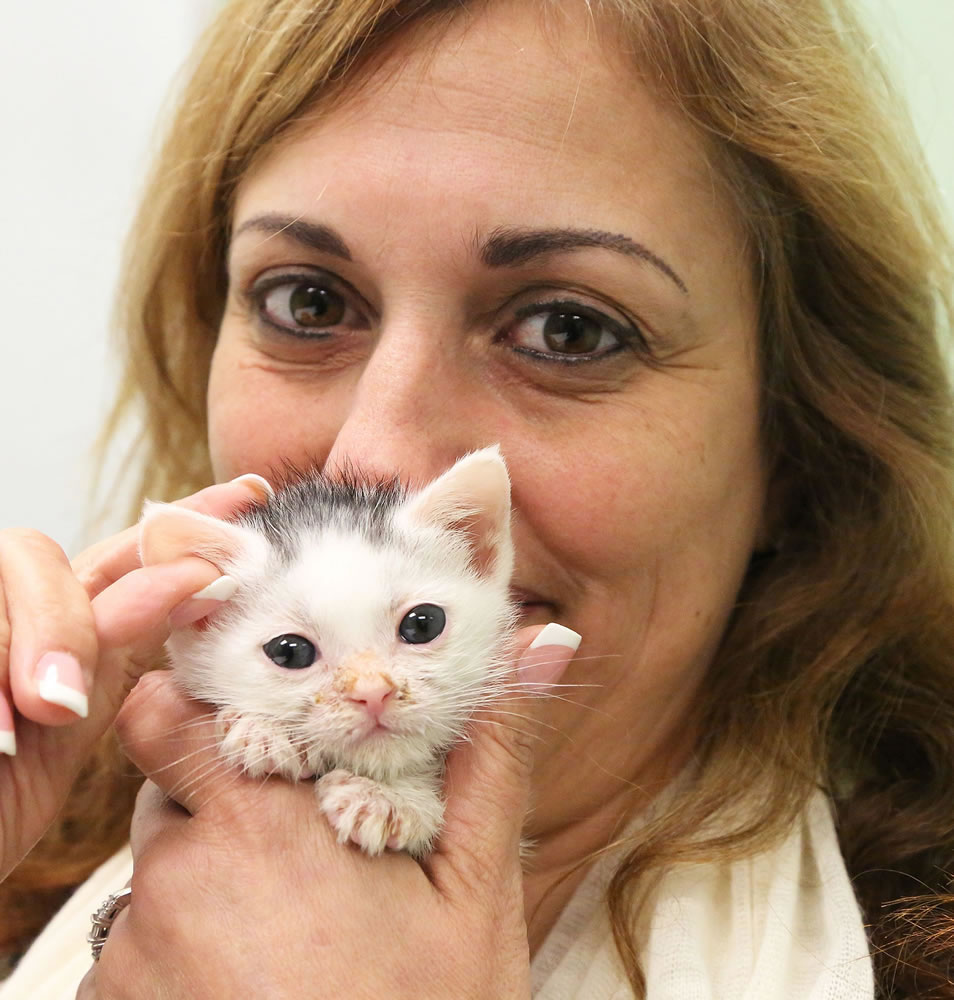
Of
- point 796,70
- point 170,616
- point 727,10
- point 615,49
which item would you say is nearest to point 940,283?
point 796,70

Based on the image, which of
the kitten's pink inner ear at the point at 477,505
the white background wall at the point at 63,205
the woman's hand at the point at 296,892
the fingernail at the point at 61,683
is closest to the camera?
the fingernail at the point at 61,683

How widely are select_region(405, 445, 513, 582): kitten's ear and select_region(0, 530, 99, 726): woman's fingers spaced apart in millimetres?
430

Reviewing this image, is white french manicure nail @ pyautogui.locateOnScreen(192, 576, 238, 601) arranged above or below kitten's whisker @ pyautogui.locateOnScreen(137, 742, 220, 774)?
above

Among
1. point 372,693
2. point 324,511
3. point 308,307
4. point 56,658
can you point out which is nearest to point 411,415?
point 324,511

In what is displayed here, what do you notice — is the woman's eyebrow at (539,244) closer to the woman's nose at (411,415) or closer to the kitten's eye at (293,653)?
the woman's nose at (411,415)

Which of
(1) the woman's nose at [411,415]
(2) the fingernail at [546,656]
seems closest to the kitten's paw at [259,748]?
(2) the fingernail at [546,656]

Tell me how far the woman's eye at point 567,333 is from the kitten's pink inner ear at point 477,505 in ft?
1.20

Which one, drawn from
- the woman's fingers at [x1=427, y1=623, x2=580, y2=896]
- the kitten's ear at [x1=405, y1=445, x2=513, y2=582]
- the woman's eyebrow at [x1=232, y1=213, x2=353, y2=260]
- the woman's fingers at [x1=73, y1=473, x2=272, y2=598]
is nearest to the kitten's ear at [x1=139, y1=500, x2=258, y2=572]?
the woman's fingers at [x1=73, y1=473, x2=272, y2=598]

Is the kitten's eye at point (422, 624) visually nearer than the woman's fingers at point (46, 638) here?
No

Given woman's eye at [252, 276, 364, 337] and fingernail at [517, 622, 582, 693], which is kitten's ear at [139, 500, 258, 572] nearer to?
fingernail at [517, 622, 582, 693]

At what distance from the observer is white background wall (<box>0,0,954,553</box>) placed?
3479 millimetres

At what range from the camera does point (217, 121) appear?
1.97 meters

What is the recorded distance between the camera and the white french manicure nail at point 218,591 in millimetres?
1230

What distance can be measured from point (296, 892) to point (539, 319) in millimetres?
907
